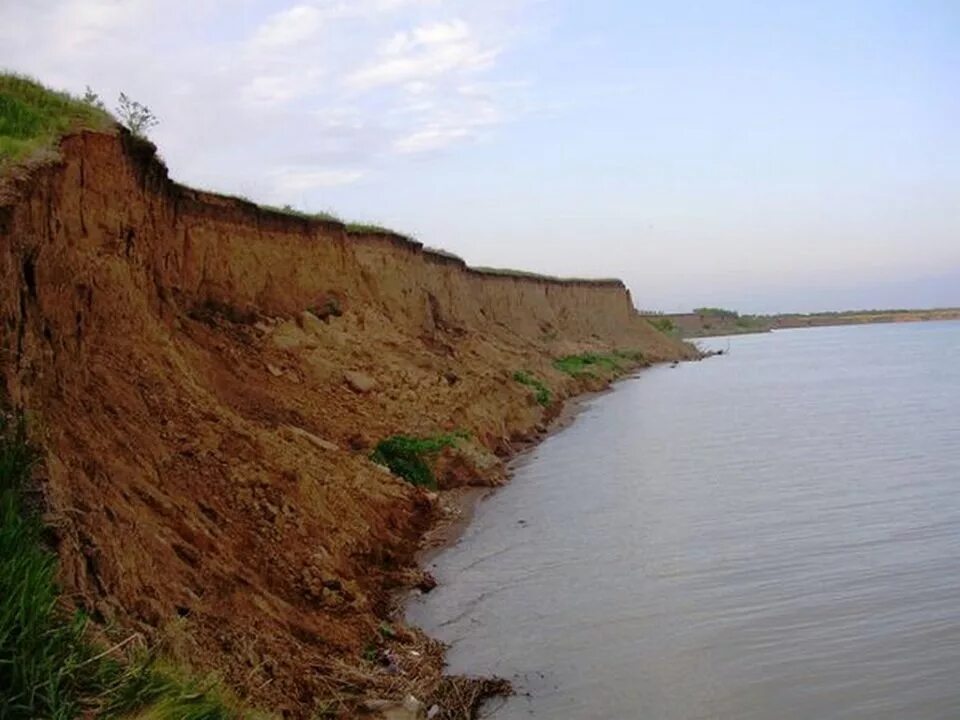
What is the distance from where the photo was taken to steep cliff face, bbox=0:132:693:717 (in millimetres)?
6348

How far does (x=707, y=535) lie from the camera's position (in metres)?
11.5

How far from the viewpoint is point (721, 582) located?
30.8 ft

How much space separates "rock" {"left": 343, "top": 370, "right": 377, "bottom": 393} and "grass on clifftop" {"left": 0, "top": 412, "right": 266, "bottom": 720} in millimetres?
11949

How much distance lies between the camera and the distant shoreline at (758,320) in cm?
11338

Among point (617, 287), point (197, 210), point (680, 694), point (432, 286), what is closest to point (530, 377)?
point (432, 286)

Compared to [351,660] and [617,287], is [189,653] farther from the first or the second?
[617,287]

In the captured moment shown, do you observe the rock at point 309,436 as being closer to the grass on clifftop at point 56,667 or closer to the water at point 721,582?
the water at point 721,582

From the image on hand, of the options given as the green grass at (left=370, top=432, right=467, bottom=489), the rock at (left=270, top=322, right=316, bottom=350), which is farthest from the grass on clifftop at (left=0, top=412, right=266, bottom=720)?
the rock at (left=270, top=322, right=316, bottom=350)

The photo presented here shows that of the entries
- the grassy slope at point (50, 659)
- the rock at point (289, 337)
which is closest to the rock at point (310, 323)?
the rock at point (289, 337)

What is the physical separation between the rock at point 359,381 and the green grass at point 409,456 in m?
1.63

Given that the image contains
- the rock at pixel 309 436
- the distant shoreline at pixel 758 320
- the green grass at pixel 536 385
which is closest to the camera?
the rock at pixel 309 436

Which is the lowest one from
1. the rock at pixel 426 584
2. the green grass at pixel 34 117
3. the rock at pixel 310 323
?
the rock at pixel 426 584

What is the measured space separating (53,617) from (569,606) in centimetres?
564

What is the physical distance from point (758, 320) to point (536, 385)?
109m
